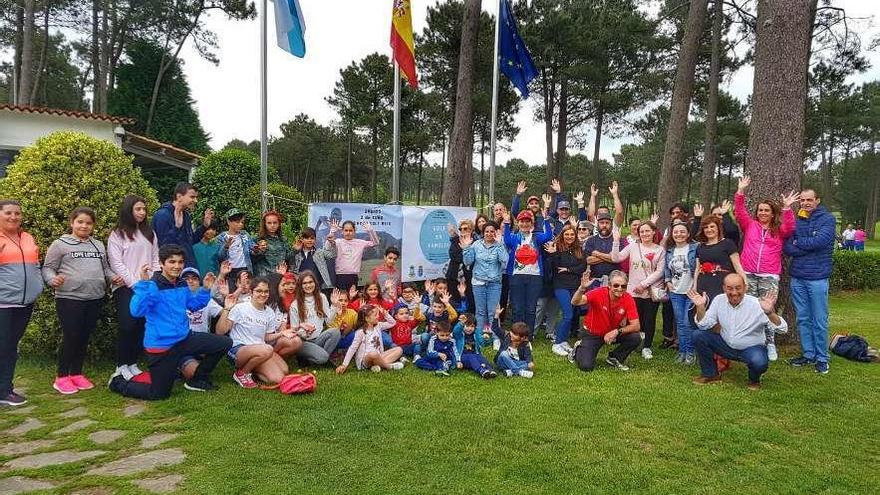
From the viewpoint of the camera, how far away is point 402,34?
31.0 feet

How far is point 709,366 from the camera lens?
5.02m

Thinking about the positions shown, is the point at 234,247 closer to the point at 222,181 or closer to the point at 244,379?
the point at 244,379

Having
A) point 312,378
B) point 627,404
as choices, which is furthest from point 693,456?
point 312,378

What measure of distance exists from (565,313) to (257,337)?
366 cm

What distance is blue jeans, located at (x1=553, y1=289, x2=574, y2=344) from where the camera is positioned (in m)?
6.37

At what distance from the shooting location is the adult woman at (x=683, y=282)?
5.76 meters

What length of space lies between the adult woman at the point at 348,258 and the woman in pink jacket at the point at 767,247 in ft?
15.1

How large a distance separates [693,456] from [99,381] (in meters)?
5.02

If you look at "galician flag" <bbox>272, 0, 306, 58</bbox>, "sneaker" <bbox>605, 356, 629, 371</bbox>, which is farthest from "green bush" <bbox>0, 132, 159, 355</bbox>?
"sneaker" <bbox>605, 356, 629, 371</bbox>

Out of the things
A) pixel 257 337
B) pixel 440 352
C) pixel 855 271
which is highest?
pixel 855 271

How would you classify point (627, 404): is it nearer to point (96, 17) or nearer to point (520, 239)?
point (520, 239)

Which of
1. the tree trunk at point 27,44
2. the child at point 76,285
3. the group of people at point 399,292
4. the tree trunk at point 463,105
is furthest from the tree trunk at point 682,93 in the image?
the tree trunk at point 27,44

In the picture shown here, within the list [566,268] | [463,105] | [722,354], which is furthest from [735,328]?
[463,105]

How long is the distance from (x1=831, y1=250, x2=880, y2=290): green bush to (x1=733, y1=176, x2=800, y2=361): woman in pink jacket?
10666mm
